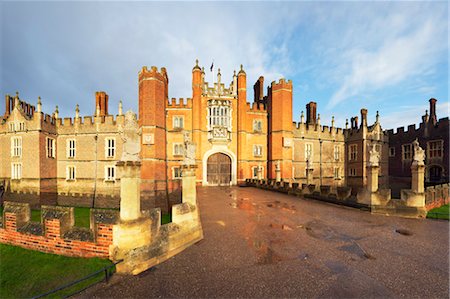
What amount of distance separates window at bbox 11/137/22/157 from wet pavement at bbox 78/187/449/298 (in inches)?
968

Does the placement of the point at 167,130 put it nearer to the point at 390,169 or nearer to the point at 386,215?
the point at 386,215

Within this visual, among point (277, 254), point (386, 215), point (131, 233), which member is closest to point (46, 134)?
point (131, 233)

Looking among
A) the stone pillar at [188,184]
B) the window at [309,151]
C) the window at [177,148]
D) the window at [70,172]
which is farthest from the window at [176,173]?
the window at [309,151]

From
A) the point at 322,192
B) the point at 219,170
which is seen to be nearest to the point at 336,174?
the point at 219,170

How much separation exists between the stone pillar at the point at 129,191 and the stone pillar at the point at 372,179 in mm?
9615

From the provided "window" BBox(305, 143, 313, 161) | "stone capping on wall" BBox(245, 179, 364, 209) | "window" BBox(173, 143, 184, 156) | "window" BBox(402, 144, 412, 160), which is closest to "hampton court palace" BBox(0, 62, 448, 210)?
"window" BBox(173, 143, 184, 156)

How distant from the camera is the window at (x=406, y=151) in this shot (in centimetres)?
2412

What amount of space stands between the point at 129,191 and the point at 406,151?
32.8 meters

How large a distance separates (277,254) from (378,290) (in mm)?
1903

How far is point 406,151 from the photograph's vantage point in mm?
24578

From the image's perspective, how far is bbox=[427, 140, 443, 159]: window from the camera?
69.3 feet

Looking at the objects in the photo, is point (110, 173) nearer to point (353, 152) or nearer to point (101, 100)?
point (101, 100)

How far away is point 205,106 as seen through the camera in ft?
70.6

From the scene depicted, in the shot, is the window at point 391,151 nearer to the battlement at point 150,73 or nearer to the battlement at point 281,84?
the battlement at point 281,84
